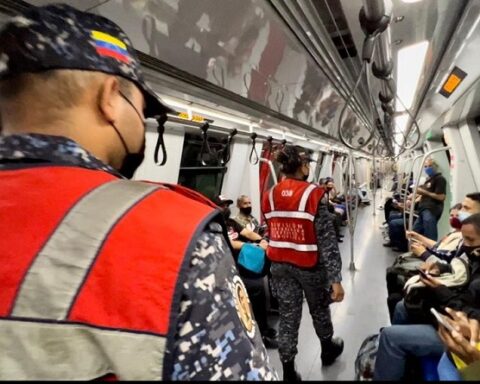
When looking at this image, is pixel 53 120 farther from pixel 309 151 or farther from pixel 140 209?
pixel 309 151

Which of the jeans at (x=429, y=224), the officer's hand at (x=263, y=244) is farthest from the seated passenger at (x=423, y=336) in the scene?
the jeans at (x=429, y=224)

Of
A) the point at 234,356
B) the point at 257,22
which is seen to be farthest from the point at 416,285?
the point at 234,356

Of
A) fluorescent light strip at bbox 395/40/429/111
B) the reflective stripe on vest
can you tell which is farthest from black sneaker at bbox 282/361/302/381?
fluorescent light strip at bbox 395/40/429/111

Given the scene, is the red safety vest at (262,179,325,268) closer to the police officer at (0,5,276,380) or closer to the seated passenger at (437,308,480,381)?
the seated passenger at (437,308,480,381)

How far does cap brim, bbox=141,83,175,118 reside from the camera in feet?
2.58

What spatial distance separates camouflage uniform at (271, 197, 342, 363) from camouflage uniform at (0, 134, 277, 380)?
6.78 feet

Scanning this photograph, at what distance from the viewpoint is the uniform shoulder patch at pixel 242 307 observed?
20.7 inches

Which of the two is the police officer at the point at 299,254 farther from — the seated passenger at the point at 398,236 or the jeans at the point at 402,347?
the seated passenger at the point at 398,236

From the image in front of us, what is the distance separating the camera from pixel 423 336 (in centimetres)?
216

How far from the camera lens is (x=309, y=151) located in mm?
9289

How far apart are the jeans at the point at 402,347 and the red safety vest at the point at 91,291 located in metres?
2.31

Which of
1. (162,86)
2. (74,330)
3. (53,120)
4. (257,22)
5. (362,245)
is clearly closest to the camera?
(74,330)

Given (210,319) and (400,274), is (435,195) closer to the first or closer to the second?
(400,274)

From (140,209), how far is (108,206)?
0.05 meters
